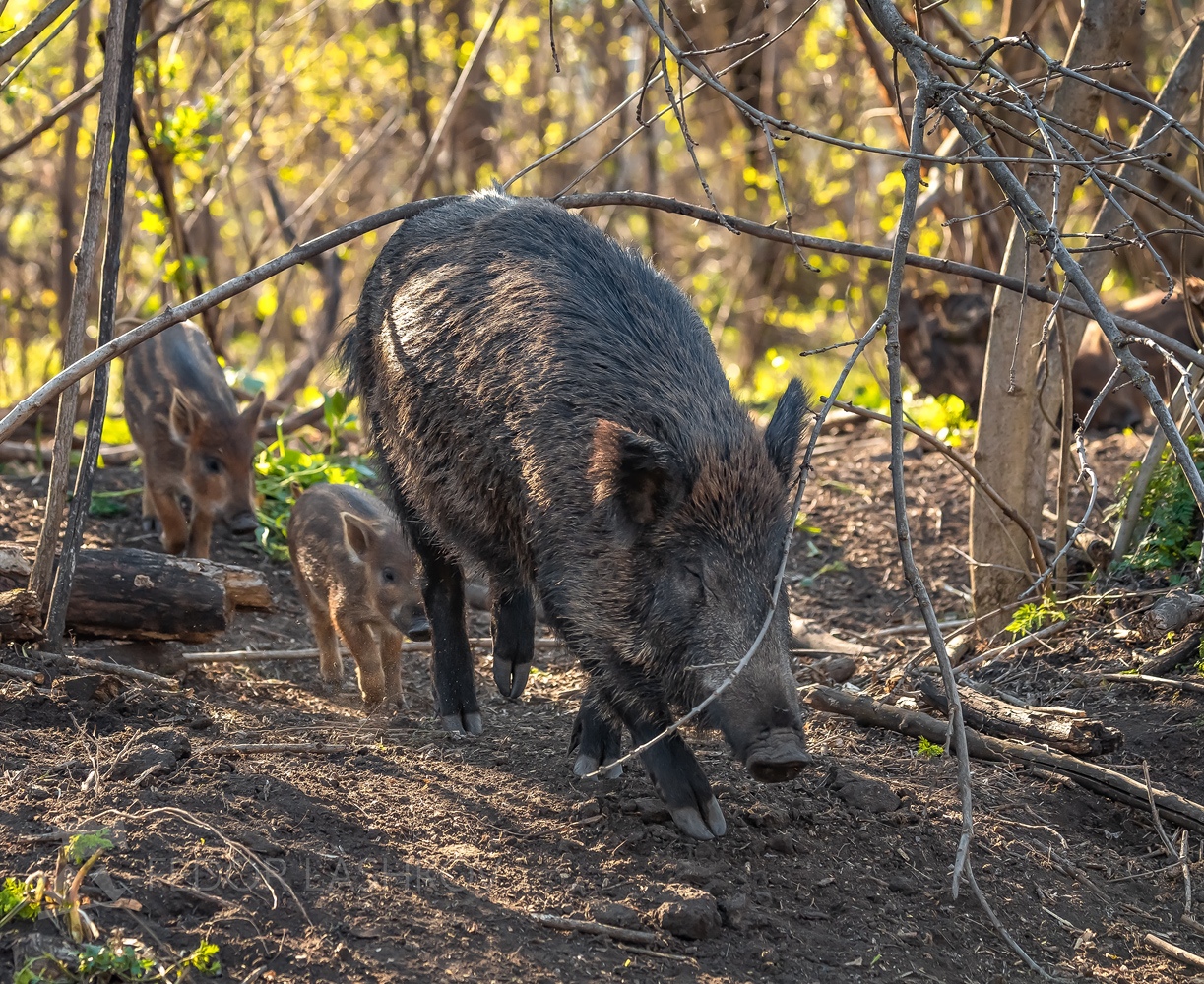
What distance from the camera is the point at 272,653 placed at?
520 centimetres

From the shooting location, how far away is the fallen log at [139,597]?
459 centimetres

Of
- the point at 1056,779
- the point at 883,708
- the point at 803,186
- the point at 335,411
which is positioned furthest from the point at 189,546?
the point at 803,186

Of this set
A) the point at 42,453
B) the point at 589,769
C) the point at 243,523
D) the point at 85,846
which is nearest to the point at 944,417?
the point at 243,523

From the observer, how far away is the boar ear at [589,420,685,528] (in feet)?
11.1

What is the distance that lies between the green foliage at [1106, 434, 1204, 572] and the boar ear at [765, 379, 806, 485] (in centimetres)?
194

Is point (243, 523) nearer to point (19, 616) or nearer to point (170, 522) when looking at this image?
point (170, 522)

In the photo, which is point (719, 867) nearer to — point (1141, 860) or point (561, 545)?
point (561, 545)

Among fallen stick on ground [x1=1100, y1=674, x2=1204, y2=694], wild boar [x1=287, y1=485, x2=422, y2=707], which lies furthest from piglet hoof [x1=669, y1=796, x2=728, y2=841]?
wild boar [x1=287, y1=485, x2=422, y2=707]

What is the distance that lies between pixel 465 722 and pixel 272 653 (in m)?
0.98

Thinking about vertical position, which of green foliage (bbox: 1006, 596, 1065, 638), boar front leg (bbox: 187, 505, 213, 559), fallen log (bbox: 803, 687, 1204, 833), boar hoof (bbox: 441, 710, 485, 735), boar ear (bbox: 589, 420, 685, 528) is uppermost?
boar ear (bbox: 589, 420, 685, 528)

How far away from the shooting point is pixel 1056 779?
3.99 metres

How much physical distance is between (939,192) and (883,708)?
334 cm

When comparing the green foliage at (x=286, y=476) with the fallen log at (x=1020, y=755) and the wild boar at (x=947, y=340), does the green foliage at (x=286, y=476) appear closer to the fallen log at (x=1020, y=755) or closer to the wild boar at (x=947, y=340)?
the fallen log at (x=1020, y=755)

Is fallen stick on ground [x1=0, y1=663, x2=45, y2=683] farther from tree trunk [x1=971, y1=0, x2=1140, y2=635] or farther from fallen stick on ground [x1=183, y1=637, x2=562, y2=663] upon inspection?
tree trunk [x1=971, y1=0, x2=1140, y2=635]
